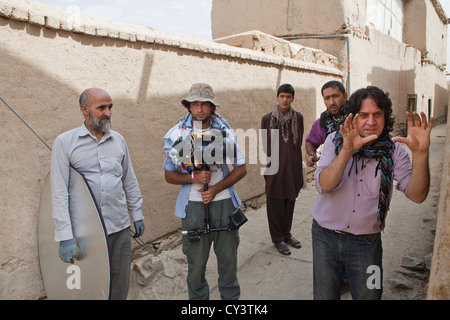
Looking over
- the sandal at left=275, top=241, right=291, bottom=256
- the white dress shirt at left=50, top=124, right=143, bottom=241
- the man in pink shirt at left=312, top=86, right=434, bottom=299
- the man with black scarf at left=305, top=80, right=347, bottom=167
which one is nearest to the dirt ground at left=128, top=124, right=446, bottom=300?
the sandal at left=275, top=241, right=291, bottom=256

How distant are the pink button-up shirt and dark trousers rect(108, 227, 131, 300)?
1.37 meters

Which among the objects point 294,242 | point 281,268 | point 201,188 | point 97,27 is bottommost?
point 281,268

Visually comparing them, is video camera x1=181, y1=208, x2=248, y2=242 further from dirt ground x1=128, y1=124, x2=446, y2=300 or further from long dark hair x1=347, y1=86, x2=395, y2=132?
long dark hair x1=347, y1=86, x2=395, y2=132

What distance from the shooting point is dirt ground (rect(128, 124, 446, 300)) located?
10.0ft

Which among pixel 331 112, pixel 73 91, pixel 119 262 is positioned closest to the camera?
pixel 119 262

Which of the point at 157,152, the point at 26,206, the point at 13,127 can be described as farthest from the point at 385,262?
the point at 13,127

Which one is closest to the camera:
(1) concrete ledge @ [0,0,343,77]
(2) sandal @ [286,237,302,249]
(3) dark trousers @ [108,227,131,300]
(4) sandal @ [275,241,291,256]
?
(3) dark trousers @ [108,227,131,300]

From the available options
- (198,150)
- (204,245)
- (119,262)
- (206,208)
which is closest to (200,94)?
(198,150)

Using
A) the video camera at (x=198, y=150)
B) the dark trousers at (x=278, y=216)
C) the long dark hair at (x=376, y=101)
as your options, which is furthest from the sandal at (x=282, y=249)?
the long dark hair at (x=376, y=101)

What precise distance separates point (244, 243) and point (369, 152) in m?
2.64

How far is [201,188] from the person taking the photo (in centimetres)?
248

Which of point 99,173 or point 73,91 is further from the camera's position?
point 73,91

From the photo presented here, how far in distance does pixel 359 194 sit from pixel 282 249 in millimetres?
2114

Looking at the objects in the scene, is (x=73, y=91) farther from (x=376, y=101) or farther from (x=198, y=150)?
(x=376, y=101)
